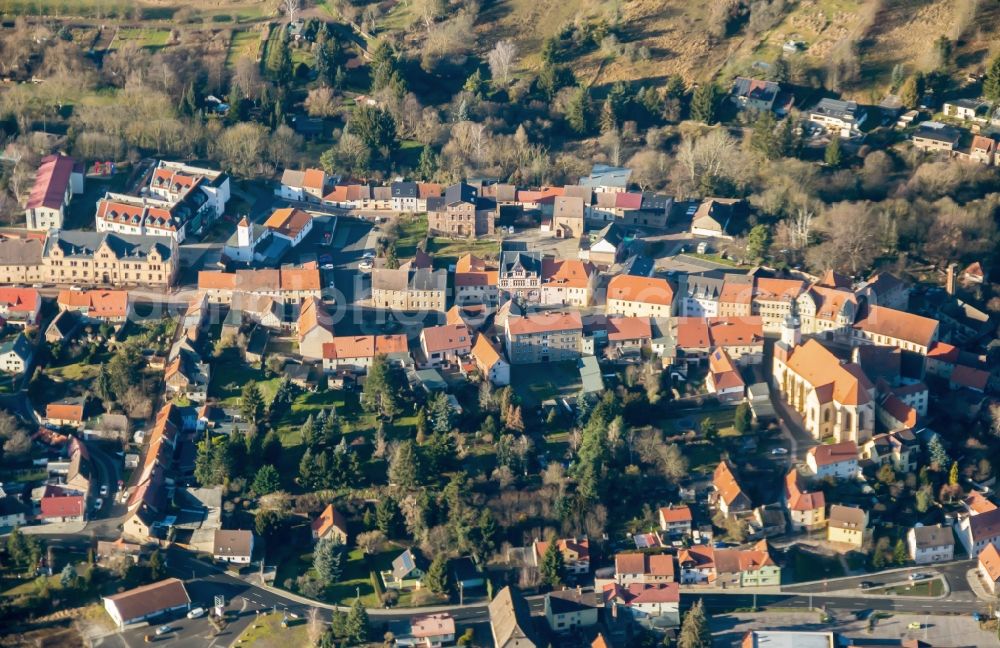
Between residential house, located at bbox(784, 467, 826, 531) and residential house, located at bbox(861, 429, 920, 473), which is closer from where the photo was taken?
residential house, located at bbox(784, 467, 826, 531)

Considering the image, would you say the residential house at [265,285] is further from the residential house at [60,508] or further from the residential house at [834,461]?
the residential house at [834,461]

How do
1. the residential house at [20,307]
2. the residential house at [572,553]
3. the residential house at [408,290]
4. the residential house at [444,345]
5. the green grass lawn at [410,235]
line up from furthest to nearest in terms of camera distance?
the green grass lawn at [410,235], the residential house at [408,290], the residential house at [20,307], the residential house at [444,345], the residential house at [572,553]

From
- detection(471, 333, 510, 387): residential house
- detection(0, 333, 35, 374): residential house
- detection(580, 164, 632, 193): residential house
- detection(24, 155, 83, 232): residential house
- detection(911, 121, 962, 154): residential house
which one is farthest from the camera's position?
detection(911, 121, 962, 154): residential house

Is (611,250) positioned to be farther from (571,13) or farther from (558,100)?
(571,13)

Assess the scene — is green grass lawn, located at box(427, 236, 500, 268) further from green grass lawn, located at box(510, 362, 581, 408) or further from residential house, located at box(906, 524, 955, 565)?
residential house, located at box(906, 524, 955, 565)

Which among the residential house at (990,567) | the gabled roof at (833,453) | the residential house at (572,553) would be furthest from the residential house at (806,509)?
the residential house at (572,553)

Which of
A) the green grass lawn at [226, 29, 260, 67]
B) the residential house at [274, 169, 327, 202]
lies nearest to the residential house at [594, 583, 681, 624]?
the residential house at [274, 169, 327, 202]

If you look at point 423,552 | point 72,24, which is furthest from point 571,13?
point 423,552
